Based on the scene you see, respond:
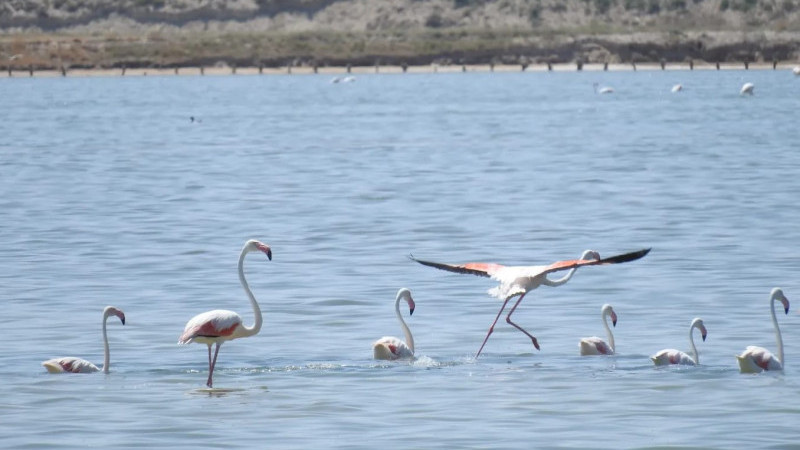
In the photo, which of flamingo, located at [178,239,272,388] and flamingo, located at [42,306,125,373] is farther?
flamingo, located at [42,306,125,373]

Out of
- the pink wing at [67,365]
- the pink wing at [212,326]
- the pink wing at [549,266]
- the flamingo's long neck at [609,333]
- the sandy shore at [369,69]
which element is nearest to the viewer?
the pink wing at [549,266]

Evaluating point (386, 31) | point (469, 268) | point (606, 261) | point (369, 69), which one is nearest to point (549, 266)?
point (469, 268)

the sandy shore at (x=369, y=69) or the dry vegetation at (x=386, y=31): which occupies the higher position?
the dry vegetation at (x=386, y=31)

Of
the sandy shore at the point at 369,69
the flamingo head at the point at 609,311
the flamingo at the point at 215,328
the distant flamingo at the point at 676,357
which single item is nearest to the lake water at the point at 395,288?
the distant flamingo at the point at 676,357

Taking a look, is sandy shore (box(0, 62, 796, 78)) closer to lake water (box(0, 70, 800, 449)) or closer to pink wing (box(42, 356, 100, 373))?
lake water (box(0, 70, 800, 449))

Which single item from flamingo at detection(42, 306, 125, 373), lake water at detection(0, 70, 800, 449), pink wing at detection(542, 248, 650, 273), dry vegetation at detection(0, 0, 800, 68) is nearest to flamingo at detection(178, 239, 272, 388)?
lake water at detection(0, 70, 800, 449)

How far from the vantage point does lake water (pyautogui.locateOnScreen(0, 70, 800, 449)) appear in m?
14.0

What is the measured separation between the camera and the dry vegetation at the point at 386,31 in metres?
137

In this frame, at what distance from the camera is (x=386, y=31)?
155 meters

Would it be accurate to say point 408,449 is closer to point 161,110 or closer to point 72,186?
point 72,186

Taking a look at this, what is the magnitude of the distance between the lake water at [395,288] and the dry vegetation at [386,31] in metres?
81.8

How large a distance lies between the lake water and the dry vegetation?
81812 mm

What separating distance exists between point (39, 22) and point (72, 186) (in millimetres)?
124694

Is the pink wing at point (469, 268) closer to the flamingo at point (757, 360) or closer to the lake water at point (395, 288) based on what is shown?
the lake water at point (395, 288)
